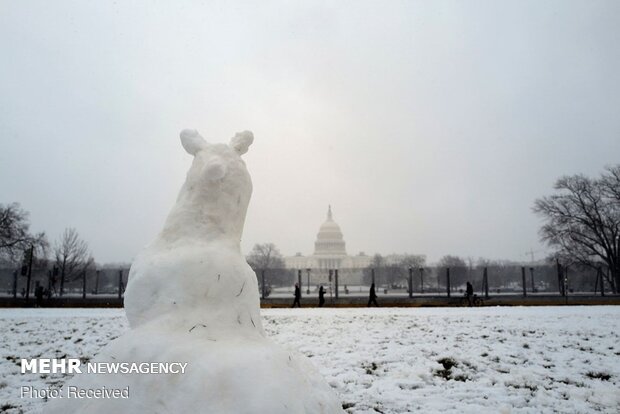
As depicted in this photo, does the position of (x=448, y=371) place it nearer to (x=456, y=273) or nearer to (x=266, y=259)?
(x=456, y=273)

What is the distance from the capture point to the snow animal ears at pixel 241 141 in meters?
4.36

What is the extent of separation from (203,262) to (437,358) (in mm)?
6073

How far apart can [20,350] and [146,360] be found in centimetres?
818

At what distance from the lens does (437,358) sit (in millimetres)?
7816

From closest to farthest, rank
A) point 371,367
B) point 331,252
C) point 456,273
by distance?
1. point 371,367
2. point 456,273
3. point 331,252

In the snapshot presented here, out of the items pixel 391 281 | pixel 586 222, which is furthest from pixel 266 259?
pixel 586 222

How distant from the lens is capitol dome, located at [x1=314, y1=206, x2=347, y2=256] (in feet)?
413

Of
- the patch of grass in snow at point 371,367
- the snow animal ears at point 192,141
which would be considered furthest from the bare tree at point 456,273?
the snow animal ears at point 192,141

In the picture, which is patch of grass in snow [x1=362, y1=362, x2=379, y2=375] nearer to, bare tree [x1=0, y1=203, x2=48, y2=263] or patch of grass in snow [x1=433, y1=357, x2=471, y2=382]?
patch of grass in snow [x1=433, y1=357, x2=471, y2=382]

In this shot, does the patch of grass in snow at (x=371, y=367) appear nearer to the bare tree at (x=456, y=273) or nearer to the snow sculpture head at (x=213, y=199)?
the snow sculpture head at (x=213, y=199)

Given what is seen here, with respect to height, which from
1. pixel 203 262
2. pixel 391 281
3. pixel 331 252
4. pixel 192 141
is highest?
pixel 331 252

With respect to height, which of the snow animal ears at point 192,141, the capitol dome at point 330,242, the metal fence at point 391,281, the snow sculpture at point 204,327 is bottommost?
the metal fence at point 391,281

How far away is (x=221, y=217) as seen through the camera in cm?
381

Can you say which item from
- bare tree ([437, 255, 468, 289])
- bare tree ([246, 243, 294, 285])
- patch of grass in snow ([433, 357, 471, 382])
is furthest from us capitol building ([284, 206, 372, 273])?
patch of grass in snow ([433, 357, 471, 382])
